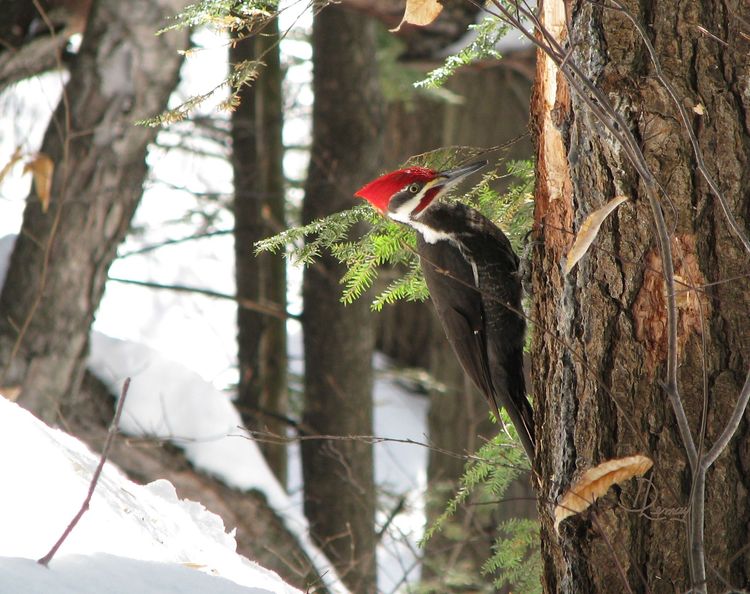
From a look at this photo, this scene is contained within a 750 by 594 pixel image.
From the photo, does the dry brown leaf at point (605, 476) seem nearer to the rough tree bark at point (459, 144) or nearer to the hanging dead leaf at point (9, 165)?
the hanging dead leaf at point (9, 165)

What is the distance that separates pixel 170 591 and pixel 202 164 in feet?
36.3

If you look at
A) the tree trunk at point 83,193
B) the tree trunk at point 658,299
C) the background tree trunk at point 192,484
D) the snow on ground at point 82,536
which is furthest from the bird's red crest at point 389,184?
the background tree trunk at point 192,484

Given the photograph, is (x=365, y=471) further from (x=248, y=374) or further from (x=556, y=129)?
(x=556, y=129)

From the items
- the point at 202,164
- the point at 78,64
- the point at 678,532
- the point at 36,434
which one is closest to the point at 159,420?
the point at 78,64

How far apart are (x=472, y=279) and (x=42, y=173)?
278 centimetres

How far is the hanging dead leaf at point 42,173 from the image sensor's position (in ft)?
16.5

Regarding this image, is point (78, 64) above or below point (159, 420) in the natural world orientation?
above

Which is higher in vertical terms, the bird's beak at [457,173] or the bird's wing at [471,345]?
the bird's beak at [457,173]

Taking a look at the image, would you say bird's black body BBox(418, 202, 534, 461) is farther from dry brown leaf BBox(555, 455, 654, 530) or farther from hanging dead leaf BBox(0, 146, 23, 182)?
hanging dead leaf BBox(0, 146, 23, 182)

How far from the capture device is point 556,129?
7.97 ft

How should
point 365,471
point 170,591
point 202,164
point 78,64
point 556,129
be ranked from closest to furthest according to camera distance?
point 170,591 → point 556,129 → point 78,64 → point 365,471 → point 202,164

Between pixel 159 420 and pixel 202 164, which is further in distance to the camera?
pixel 202 164

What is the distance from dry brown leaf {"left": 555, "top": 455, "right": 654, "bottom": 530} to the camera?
6.74 ft

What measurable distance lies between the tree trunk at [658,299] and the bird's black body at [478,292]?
1010 millimetres
